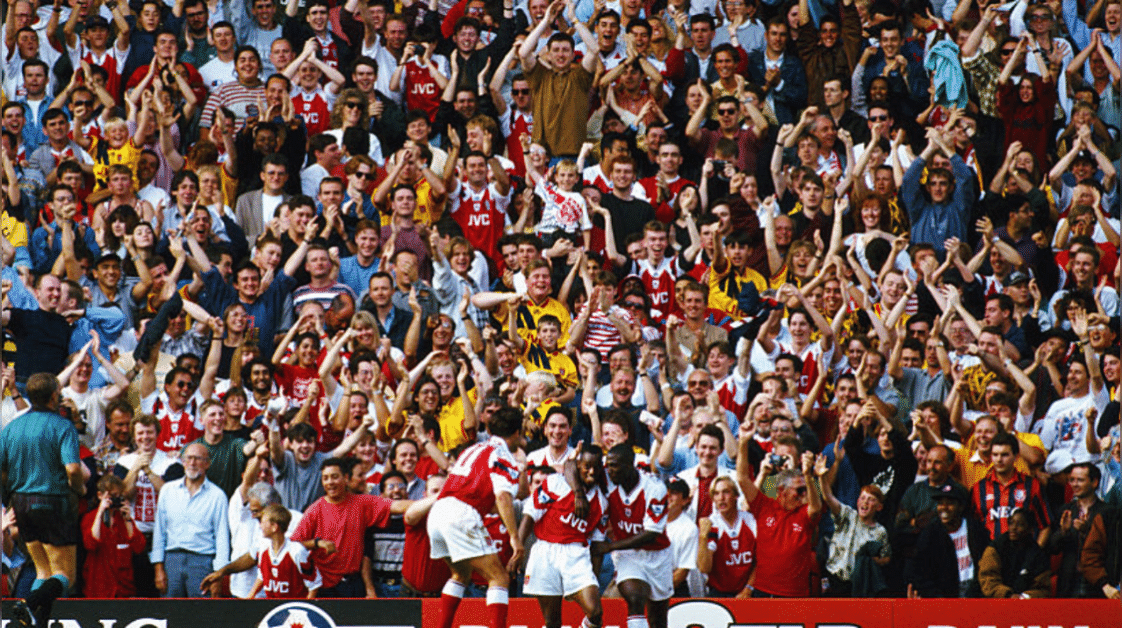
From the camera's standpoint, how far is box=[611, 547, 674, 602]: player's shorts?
11.5 m

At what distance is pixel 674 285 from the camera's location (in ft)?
50.4

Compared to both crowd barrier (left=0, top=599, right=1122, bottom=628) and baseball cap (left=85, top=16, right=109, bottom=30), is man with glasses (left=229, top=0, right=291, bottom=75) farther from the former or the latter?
crowd barrier (left=0, top=599, right=1122, bottom=628)

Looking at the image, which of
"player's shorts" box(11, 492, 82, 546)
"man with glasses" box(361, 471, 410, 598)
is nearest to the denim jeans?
"player's shorts" box(11, 492, 82, 546)

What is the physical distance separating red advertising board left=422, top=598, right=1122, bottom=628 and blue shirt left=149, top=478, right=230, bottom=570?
1.78 m

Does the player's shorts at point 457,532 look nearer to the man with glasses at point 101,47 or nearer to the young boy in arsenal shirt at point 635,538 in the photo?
the young boy in arsenal shirt at point 635,538

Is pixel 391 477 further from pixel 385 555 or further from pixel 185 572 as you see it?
pixel 185 572

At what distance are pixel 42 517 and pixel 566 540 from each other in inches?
154

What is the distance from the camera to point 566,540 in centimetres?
1127

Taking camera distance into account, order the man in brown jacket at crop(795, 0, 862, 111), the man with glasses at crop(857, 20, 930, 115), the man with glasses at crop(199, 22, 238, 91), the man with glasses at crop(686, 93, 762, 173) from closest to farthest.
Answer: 1. the man with glasses at crop(686, 93, 762, 173)
2. the man with glasses at crop(199, 22, 238, 91)
3. the man in brown jacket at crop(795, 0, 862, 111)
4. the man with glasses at crop(857, 20, 930, 115)

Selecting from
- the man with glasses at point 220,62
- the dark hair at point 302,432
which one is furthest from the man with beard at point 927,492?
the man with glasses at point 220,62

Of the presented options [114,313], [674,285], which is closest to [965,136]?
[674,285]

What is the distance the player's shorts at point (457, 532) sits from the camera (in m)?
11.3

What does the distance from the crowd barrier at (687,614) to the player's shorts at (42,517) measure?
0.52m

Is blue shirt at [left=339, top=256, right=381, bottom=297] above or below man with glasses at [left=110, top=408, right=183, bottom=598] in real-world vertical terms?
above
